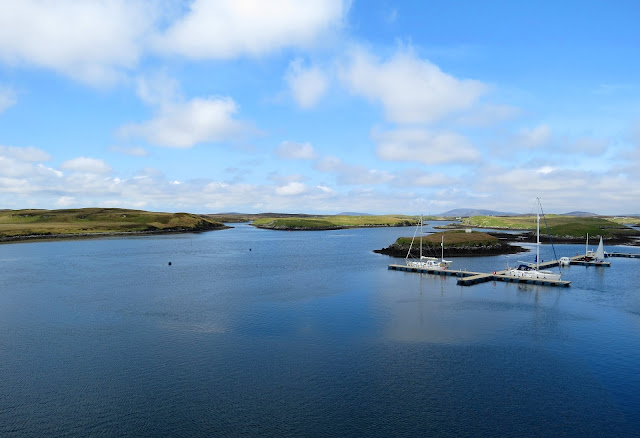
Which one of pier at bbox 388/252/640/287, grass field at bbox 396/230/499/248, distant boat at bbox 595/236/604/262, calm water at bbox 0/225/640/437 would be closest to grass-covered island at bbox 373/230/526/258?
grass field at bbox 396/230/499/248

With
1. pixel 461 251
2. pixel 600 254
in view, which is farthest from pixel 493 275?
pixel 461 251

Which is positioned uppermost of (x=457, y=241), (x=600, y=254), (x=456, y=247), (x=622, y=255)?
(x=457, y=241)

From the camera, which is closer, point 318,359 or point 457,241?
point 318,359

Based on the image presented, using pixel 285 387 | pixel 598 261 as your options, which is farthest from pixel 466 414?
pixel 598 261

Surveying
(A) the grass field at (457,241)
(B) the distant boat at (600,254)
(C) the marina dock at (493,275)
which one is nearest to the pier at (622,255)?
(B) the distant boat at (600,254)

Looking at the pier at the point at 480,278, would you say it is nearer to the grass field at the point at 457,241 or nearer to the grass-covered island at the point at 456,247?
the grass-covered island at the point at 456,247

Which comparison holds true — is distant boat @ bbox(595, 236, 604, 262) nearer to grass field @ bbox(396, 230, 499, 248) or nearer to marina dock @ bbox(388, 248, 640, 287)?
marina dock @ bbox(388, 248, 640, 287)

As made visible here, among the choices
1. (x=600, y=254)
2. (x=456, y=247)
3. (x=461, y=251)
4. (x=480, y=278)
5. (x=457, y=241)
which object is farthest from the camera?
(x=457, y=241)

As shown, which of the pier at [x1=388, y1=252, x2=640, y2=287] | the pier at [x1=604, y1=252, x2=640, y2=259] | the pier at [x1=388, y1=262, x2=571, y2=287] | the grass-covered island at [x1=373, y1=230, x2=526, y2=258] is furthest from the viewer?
the grass-covered island at [x1=373, y1=230, x2=526, y2=258]

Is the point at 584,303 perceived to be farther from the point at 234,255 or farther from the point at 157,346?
the point at 234,255

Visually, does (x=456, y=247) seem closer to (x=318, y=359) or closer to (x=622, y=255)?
(x=622, y=255)
